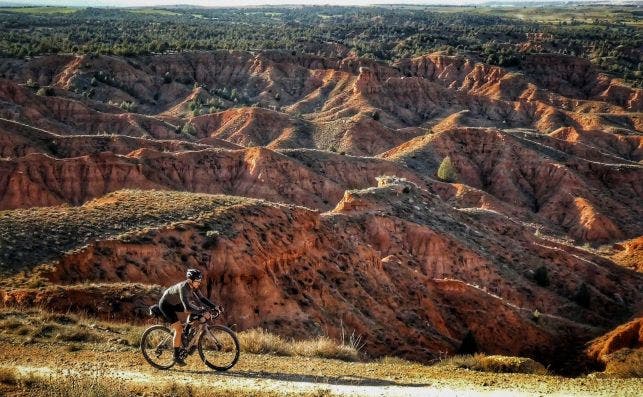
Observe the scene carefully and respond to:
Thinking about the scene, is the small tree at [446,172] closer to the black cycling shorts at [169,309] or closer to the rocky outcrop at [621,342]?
the rocky outcrop at [621,342]

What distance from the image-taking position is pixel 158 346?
12422mm

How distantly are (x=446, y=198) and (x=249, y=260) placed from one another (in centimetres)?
3847

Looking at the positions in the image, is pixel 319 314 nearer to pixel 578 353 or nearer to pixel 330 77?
pixel 578 353

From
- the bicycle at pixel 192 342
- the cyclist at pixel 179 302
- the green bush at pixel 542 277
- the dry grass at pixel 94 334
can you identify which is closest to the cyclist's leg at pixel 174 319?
the cyclist at pixel 179 302

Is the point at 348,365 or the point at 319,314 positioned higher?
the point at 348,365

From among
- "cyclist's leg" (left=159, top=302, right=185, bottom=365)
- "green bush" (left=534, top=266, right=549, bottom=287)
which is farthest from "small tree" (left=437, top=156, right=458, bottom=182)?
"cyclist's leg" (left=159, top=302, right=185, bottom=365)

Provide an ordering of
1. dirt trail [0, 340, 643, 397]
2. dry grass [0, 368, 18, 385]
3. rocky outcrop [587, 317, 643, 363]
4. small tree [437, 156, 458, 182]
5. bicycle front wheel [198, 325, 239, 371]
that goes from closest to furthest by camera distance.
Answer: dry grass [0, 368, 18, 385] < dirt trail [0, 340, 643, 397] < bicycle front wheel [198, 325, 239, 371] < rocky outcrop [587, 317, 643, 363] < small tree [437, 156, 458, 182]

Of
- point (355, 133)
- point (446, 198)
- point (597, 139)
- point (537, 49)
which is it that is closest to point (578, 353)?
point (446, 198)

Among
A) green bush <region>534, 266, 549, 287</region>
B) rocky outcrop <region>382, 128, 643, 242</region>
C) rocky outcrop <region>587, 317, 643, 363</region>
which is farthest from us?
rocky outcrop <region>382, 128, 643, 242</region>

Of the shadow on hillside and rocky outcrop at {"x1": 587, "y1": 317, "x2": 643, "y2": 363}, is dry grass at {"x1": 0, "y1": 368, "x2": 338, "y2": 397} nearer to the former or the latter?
the shadow on hillside

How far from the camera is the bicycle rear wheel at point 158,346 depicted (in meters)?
12.4

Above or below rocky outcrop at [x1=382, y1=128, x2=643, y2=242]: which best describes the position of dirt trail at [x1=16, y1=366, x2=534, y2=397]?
above

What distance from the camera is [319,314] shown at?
2389cm

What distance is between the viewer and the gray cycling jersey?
12.0 metres
